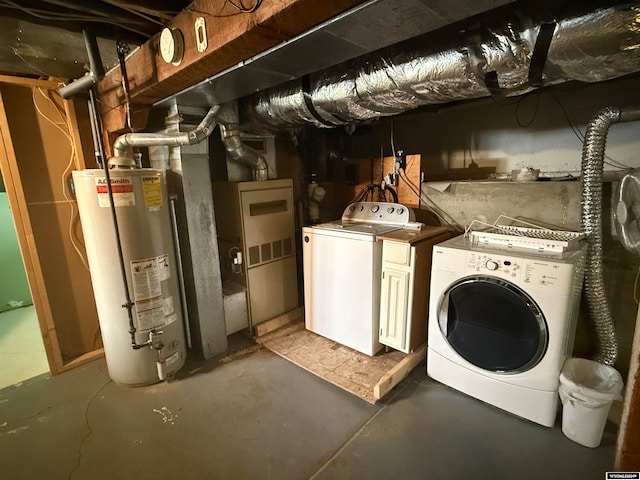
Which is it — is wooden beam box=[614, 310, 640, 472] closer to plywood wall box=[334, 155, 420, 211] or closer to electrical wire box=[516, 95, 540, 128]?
plywood wall box=[334, 155, 420, 211]

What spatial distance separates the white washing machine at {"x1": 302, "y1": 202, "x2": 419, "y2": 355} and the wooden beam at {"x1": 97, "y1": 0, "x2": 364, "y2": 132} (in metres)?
1.33

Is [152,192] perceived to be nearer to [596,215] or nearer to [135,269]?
[135,269]

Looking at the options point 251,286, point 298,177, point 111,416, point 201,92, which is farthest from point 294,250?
point 111,416

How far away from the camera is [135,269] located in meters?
1.99

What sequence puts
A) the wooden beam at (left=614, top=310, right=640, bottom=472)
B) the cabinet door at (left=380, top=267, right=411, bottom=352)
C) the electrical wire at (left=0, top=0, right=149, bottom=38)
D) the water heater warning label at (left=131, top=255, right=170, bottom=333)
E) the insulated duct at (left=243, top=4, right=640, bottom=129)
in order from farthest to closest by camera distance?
the cabinet door at (left=380, top=267, right=411, bottom=352) < the water heater warning label at (left=131, top=255, right=170, bottom=333) < the electrical wire at (left=0, top=0, right=149, bottom=38) < the insulated duct at (left=243, top=4, right=640, bottom=129) < the wooden beam at (left=614, top=310, right=640, bottom=472)

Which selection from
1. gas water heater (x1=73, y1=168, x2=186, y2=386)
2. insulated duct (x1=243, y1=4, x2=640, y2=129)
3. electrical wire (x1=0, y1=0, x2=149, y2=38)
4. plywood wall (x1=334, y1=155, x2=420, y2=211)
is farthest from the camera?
plywood wall (x1=334, y1=155, x2=420, y2=211)

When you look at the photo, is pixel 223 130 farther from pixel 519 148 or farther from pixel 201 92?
pixel 519 148

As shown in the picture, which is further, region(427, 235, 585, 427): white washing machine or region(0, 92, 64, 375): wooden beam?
region(0, 92, 64, 375): wooden beam

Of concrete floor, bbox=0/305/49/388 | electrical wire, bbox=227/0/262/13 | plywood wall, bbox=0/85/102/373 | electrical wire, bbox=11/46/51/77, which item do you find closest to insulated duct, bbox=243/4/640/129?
electrical wire, bbox=227/0/262/13

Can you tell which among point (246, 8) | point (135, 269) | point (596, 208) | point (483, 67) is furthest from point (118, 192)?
point (596, 208)

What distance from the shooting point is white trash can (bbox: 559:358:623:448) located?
155cm

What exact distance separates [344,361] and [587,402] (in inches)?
55.2

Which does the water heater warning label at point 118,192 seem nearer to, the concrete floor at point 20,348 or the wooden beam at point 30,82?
the wooden beam at point 30,82

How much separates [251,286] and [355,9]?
2.16 metres
